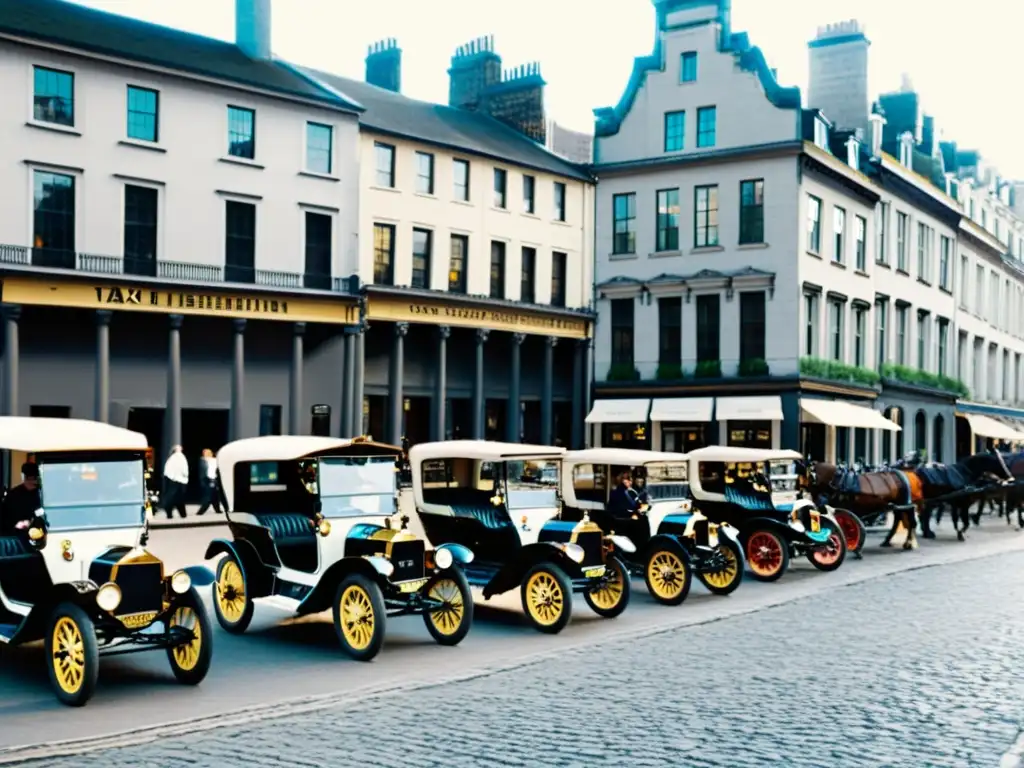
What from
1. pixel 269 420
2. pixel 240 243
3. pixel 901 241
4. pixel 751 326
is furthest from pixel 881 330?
pixel 240 243

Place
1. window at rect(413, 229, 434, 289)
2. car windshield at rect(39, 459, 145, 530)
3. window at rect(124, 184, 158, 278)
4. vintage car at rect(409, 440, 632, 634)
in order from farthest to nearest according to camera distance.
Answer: window at rect(413, 229, 434, 289)
window at rect(124, 184, 158, 278)
vintage car at rect(409, 440, 632, 634)
car windshield at rect(39, 459, 145, 530)

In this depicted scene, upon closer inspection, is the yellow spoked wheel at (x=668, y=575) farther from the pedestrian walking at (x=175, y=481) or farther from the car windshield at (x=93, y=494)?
the pedestrian walking at (x=175, y=481)

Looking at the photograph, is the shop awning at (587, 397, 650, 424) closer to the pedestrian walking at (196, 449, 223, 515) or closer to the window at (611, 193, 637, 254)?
the window at (611, 193, 637, 254)

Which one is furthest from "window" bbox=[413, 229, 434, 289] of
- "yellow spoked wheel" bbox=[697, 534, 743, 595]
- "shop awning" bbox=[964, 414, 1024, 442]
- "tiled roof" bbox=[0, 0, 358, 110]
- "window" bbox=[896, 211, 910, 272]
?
"shop awning" bbox=[964, 414, 1024, 442]

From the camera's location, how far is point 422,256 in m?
38.1

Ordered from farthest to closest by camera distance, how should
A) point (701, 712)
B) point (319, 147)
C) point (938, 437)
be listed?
point (938, 437) < point (319, 147) < point (701, 712)

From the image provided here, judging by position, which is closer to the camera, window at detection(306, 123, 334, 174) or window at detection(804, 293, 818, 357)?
window at detection(306, 123, 334, 174)

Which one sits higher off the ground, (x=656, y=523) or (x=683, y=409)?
(x=683, y=409)

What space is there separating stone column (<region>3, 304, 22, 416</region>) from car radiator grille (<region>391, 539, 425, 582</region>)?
758 inches

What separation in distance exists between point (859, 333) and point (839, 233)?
13.1ft

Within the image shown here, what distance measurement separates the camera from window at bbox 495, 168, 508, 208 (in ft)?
132

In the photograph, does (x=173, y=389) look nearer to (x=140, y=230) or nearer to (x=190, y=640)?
(x=140, y=230)

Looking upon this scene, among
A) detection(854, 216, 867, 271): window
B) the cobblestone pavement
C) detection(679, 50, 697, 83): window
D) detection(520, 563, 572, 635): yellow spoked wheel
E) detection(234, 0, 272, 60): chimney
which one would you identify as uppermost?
detection(679, 50, 697, 83): window

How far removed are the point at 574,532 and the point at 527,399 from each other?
29.3m
